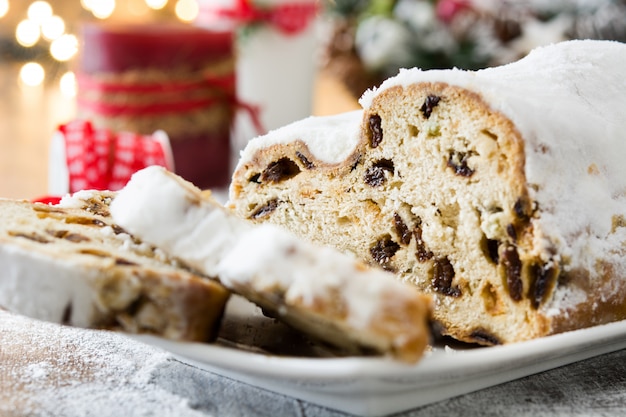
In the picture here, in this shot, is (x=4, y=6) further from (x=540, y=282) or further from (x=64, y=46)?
(x=540, y=282)

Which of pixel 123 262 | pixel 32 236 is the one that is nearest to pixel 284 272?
pixel 123 262

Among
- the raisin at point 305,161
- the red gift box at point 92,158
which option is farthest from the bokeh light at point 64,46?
the raisin at point 305,161

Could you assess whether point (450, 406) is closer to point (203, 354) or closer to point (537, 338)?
point (537, 338)

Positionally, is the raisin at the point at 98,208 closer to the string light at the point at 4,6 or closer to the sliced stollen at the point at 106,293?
the sliced stollen at the point at 106,293

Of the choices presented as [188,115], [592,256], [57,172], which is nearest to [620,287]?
[592,256]

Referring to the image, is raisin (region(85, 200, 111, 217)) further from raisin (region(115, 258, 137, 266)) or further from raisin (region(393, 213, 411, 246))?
raisin (region(393, 213, 411, 246))

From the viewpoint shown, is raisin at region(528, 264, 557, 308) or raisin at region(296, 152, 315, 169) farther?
raisin at region(296, 152, 315, 169)

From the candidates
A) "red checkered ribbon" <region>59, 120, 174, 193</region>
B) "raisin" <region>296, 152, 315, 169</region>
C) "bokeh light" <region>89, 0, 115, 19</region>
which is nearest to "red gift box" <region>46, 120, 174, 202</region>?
"red checkered ribbon" <region>59, 120, 174, 193</region>
